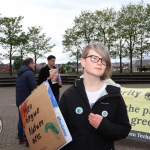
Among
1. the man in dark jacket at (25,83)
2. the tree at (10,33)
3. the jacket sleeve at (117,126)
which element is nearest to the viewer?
the jacket sleeve at (117,126)

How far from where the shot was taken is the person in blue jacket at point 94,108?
2312 millimetres

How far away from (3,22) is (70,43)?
8.41 m

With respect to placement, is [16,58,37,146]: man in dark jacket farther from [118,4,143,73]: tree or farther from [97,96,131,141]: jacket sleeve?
[118,4,143,73]: tree

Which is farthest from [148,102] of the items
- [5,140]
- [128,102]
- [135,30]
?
[135,30]

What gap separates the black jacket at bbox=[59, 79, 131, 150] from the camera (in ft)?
7.59

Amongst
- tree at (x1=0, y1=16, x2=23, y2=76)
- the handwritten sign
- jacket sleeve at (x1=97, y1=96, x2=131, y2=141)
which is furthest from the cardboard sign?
tree at (x1=0, y1=16, x2=23, y2=76)

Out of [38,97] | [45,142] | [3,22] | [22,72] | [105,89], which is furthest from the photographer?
[3,22]

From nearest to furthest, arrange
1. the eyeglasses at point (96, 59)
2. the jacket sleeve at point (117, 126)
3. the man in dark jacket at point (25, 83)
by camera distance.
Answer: the jacket sleeve at point (117, 126) < the eyeglasses at point (96, 59) < the man in dark jacket at point (25, 83)

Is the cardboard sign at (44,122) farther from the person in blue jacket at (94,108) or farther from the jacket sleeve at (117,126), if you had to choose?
the jacket sleeve at (117,126)

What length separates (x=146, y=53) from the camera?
110 ft

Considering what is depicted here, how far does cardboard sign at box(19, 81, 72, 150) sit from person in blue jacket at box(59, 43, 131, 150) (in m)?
0.07

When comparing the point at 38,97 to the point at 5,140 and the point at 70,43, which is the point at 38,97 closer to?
the point at 5,140

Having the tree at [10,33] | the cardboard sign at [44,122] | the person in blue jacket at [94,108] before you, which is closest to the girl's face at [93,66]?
the person in blue jacket at [94,108]

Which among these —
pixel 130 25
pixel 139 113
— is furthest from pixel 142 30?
pixel 139 113
